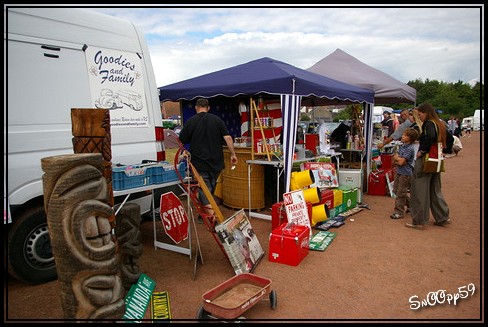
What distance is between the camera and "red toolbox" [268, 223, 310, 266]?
12.8ft

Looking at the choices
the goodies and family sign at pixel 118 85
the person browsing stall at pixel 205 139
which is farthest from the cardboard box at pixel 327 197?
the goodies and family sign at pixel 118 85

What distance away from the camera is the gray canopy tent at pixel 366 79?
7.82 m

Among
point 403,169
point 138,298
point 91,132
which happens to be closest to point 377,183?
point 403,169

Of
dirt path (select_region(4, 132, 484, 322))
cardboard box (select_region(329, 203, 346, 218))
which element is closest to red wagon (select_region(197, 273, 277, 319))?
dirt path (select_region(4, 132, 484, 322))

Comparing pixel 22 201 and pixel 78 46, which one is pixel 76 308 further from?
pixel 78 46

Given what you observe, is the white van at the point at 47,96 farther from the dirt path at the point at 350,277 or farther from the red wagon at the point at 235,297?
the red wagon at the point at 235,297

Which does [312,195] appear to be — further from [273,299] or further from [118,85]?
[118,85]

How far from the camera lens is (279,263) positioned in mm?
4008

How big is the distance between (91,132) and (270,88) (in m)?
3.13

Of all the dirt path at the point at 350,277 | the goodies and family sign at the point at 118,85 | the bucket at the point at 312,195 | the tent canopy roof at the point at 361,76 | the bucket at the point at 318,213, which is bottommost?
the dirt path at the point at 350,277

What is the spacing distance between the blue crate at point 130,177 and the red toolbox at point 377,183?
5652 mm

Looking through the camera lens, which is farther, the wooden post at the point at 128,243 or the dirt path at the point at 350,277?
the wooden post at the point at 128,243

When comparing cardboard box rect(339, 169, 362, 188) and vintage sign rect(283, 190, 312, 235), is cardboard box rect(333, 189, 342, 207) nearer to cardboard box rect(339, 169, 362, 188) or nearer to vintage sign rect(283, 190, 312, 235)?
cardboard box rect(339, 169, 362, 188)

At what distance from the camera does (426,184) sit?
5027 mm
